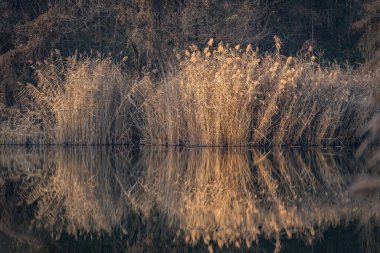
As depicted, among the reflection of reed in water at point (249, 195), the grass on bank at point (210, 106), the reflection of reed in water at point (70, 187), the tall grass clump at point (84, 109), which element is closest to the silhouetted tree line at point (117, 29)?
the tall grass clump at point (84, 109)

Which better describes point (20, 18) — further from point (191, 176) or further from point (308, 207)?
point (308, 207)

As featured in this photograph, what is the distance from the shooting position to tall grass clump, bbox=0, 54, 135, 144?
44.8 ft

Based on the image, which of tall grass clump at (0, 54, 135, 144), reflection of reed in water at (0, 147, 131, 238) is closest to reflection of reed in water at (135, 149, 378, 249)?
reflection of reed in water at (0, 147, 131, 238)

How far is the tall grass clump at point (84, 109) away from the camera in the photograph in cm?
1364

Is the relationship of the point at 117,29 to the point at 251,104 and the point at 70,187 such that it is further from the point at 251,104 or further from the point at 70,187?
the point at 70,187

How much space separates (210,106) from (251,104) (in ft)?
2.40

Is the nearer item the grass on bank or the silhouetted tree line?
the grass on bank

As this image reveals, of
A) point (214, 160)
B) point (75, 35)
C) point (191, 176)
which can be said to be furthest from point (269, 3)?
point (191, 176)

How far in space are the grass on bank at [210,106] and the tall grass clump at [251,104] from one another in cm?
2

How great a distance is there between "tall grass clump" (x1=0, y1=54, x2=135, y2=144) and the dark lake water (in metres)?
2.72

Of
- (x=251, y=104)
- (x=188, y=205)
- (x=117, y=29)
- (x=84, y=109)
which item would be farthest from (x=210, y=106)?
(x=117, y=29)

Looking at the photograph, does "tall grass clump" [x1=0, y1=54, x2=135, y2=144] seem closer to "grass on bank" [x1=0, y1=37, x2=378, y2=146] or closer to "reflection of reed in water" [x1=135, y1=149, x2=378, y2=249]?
"grass on bank" [x1=0, y1=37, x2=378, y2=146]

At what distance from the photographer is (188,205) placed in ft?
21.2

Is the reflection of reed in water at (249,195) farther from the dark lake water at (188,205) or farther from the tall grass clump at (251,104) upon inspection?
the tall grass clump at (251,104)
